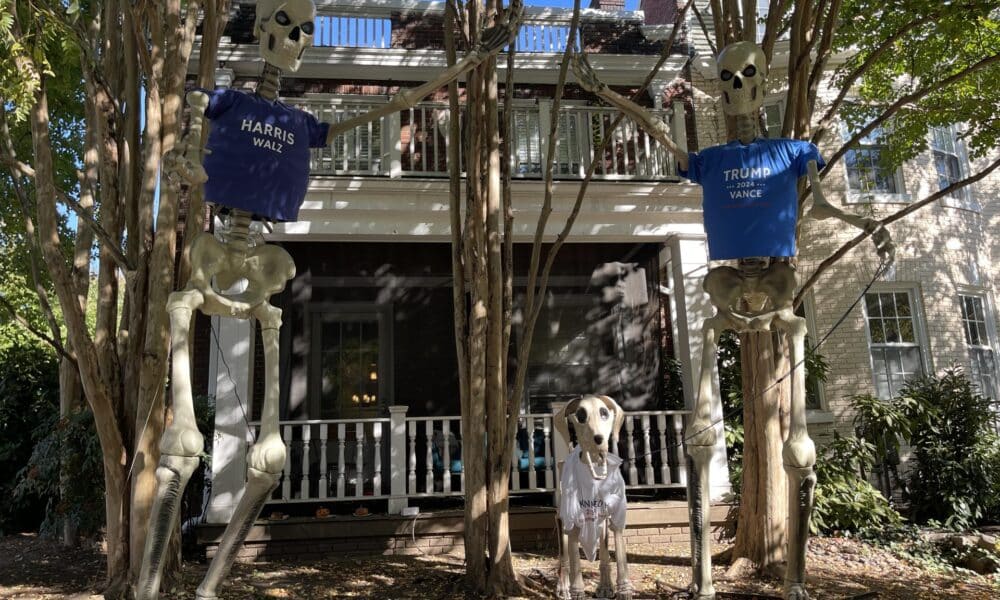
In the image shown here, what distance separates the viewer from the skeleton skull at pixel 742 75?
11.7 feet

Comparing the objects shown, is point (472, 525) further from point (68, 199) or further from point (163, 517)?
point (68, 199)

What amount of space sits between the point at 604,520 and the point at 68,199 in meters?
4.24

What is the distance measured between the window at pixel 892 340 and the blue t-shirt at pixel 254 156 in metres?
9.40

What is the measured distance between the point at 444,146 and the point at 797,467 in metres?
6.59

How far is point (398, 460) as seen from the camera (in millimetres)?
7289

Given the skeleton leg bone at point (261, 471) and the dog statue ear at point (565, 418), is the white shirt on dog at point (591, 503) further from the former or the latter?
the skeleton leg bone at point (261, 471)

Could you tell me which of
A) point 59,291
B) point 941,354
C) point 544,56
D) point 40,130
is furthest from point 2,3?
point 941,354

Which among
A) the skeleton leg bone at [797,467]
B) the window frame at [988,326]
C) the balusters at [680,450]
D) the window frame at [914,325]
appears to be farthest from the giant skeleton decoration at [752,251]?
the window frame at [988,326]

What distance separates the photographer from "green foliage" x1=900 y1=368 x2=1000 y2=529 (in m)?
8.39

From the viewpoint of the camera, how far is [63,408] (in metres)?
7.78

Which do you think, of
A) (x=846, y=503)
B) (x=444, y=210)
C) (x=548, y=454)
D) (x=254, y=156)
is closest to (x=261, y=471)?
(x=254, y=156)

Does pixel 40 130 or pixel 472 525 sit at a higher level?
pixel 40 130

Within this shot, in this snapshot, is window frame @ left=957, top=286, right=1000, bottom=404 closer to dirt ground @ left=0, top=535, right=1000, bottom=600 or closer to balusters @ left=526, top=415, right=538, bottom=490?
dirt ground @ left=0, top=535, right=1000, bottom=600

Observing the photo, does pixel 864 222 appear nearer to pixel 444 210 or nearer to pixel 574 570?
pixel 574 570
